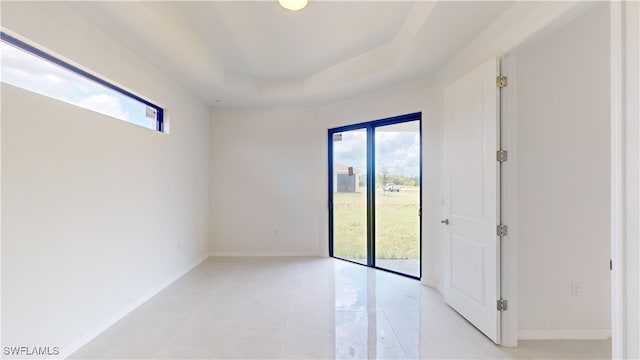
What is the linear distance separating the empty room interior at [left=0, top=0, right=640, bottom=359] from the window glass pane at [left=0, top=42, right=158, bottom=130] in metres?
0.02

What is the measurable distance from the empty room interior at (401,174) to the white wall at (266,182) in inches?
42.7

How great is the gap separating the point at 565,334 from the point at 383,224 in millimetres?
2347

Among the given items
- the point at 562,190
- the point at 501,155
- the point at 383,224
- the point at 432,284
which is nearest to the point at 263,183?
the point at 383,224

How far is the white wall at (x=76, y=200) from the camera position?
182 cm

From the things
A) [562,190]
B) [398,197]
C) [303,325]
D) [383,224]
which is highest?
[562,190]

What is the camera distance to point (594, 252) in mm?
2398

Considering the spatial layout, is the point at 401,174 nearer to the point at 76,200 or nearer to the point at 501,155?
the point at 501,155

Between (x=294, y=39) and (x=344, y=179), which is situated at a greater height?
(x=294, y=39)

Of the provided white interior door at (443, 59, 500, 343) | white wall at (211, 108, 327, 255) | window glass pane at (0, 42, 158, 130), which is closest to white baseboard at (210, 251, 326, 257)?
white wall at (211, 108, 327, 255)

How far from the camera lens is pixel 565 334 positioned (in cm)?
239

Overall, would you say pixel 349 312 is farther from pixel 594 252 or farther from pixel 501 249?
pixel 594 252
